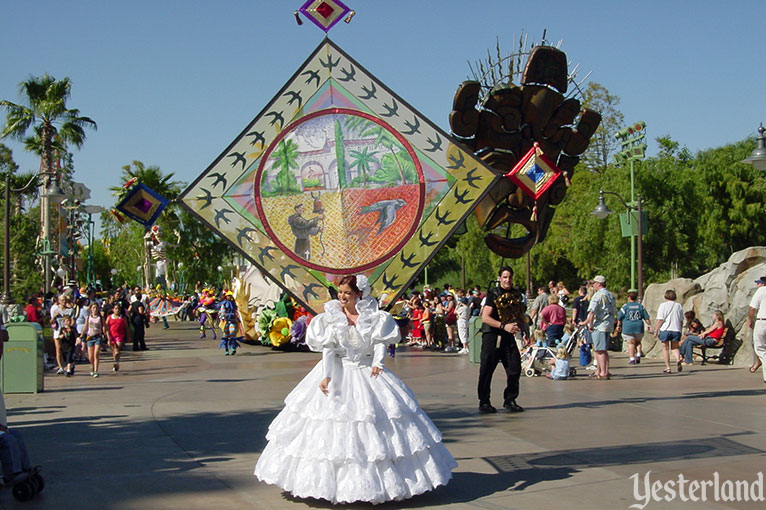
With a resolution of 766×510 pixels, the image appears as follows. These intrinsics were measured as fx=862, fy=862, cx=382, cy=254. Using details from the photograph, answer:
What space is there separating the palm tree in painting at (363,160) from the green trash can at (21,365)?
7713 millimetres

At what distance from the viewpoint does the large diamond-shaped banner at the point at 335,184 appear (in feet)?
28.9

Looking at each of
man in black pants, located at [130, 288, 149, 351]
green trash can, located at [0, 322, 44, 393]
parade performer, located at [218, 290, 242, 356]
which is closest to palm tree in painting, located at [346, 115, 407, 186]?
green trash can, located at [0, 322, 44, 393]

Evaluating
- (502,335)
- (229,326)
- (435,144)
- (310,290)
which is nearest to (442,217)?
(435,144)

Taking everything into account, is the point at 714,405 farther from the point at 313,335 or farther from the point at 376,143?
the point at 313,335

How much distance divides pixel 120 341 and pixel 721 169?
35941 millimetres

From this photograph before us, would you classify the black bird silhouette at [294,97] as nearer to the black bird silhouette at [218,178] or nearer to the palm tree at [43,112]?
the black bird silhouette at [218,178]

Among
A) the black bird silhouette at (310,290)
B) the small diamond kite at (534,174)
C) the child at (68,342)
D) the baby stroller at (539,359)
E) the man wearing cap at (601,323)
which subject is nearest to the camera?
the black bird silhouette at (310,290)

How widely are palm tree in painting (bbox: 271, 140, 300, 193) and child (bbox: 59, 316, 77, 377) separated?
9.58 metres

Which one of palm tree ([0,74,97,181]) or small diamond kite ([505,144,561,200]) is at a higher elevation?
palm tree ([0,74,97,181])

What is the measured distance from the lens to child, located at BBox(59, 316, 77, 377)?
1680 cm

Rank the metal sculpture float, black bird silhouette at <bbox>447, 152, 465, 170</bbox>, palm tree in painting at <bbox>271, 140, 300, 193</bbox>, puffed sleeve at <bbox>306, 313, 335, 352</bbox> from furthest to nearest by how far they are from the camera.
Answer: the metal sculpture float < black bird silhouette at <bbox>447, 152, 465, 170</bbox> < palm tree in painting at <bbox>271, 140, 300, 193</bbox> < puffed sleeve at <bbox>306, 313, 335, 352</bbox>

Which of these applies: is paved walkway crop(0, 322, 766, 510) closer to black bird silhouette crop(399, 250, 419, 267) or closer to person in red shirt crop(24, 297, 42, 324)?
black bird silhouette crop(399, 250, 419, 267)

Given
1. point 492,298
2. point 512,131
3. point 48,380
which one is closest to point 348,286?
point 492,298

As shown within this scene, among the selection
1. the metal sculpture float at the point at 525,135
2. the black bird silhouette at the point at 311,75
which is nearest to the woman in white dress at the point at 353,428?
the black bird silhouette at the point at 311,75
